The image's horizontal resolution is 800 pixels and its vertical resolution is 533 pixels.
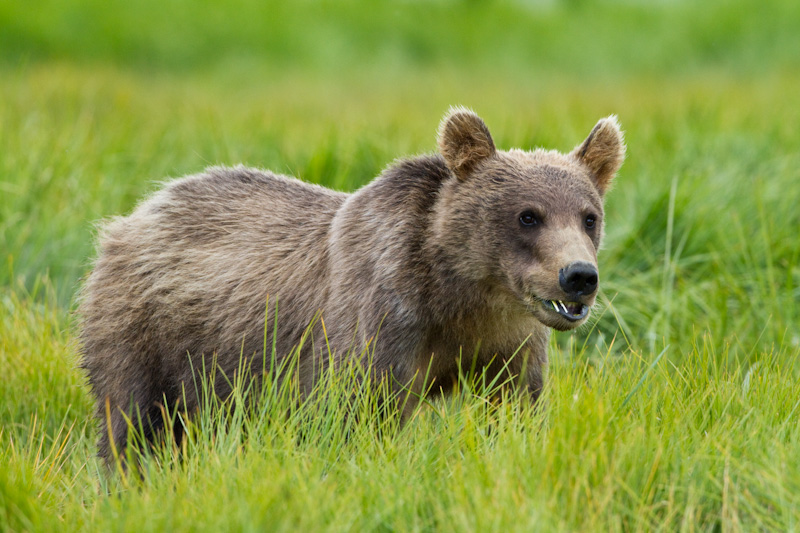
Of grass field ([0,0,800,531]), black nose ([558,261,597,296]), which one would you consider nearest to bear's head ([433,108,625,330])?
black nose ([558,261,597,296])

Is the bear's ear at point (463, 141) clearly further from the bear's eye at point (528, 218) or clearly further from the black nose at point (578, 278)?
the black nose at point (578, 278)

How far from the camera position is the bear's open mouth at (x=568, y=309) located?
12.3ft

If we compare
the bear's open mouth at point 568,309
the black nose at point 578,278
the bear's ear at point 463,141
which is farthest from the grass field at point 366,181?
the bear's ear at point 463,141

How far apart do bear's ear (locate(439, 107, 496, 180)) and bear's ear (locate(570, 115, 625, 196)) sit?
1.63 ft

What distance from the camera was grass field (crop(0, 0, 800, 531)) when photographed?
3025 mm

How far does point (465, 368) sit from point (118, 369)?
1709mm

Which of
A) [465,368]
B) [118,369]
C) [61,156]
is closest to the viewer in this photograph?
[465,368]

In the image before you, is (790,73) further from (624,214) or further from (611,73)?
(624,214)

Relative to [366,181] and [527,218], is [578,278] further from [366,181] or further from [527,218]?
[366,181]

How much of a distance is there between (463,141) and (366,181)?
122 inches

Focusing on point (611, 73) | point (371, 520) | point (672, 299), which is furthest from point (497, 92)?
point (371, 520)

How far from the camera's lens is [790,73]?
1477 cm

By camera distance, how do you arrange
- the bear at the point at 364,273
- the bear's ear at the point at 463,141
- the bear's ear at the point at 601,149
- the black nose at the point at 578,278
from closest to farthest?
the black nose at the point at 578,278
the bear at the point at 364,273
the bear's ear at the point at 463,141
the bear's ear at the point at 601,149

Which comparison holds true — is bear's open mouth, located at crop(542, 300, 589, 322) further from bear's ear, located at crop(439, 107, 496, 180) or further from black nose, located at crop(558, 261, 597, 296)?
bear's ear, located at crop(439, 107, 496, 180)
